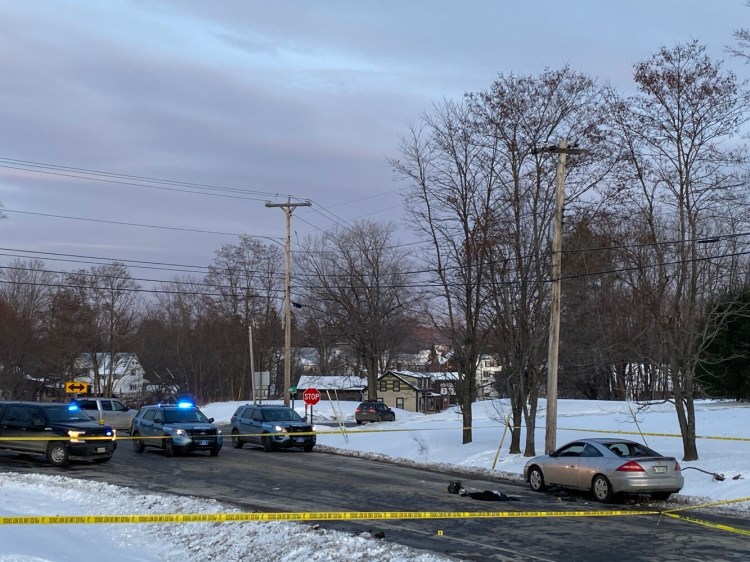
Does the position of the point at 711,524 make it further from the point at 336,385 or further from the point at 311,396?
the point at 336,385

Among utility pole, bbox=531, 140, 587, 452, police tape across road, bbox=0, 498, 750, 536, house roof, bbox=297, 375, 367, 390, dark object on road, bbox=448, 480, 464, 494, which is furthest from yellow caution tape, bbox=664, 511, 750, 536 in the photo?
house roof, bbox=297, 375, 367, 390

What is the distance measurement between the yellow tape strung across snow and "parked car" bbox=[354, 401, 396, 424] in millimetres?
44005

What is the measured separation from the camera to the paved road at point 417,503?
11.7m

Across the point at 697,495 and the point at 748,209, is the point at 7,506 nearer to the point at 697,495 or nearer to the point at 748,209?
the point at 697,495

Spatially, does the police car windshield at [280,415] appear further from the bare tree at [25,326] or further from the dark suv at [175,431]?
the bare tree at [25,326]

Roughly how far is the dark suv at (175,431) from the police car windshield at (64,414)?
10.1ft

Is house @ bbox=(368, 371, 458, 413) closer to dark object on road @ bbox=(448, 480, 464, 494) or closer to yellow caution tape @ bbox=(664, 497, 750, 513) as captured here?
dark object on road @ bbox=(448, 480, 464, 494)

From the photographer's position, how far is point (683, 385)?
76.0 ft

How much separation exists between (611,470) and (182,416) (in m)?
16.2

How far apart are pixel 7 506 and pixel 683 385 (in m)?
17.6

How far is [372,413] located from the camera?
5922 centimetres

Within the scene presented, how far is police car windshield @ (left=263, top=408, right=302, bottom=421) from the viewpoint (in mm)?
31078

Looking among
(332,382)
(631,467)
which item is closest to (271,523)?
(631,467)

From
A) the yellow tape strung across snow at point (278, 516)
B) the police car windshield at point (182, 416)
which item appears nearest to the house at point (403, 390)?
the police car windshield at point (182, 416)
